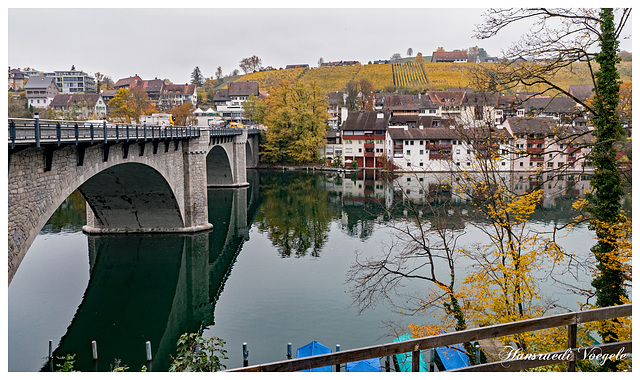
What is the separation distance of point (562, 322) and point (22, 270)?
26889 mm

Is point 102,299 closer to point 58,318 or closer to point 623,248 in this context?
point 58,318

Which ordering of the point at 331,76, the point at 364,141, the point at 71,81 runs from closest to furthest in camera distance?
the point at 364,141 → the point at 71,81 → the point at 331,76

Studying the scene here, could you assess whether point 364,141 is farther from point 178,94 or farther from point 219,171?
point 178,94

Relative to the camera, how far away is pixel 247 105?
94500 millimetres

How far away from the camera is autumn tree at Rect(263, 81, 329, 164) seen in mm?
72938

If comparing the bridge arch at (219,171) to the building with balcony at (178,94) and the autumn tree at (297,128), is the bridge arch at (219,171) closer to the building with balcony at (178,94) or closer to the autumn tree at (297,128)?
the autumn tree at (297,128)

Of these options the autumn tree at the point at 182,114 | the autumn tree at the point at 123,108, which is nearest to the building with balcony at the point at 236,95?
the autumn tree at the point at 182,114

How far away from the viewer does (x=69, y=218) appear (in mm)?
39875

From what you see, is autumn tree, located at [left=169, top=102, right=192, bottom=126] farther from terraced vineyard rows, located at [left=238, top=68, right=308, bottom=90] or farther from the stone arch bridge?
terraced vineyard rows, located at [left=238, top=68, right=308, bottom=90]

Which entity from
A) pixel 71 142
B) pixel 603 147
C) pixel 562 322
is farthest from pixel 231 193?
pixel 562 322

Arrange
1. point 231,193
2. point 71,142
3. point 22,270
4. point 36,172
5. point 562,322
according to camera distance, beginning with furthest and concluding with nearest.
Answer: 1. point 231,193
2. point 22,270
3. point 71,142
4. point 36,172
5. point 562,322

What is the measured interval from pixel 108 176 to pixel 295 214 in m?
16.4

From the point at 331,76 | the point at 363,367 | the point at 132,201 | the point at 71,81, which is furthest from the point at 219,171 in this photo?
the point at 71,81

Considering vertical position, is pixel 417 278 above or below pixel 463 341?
below
